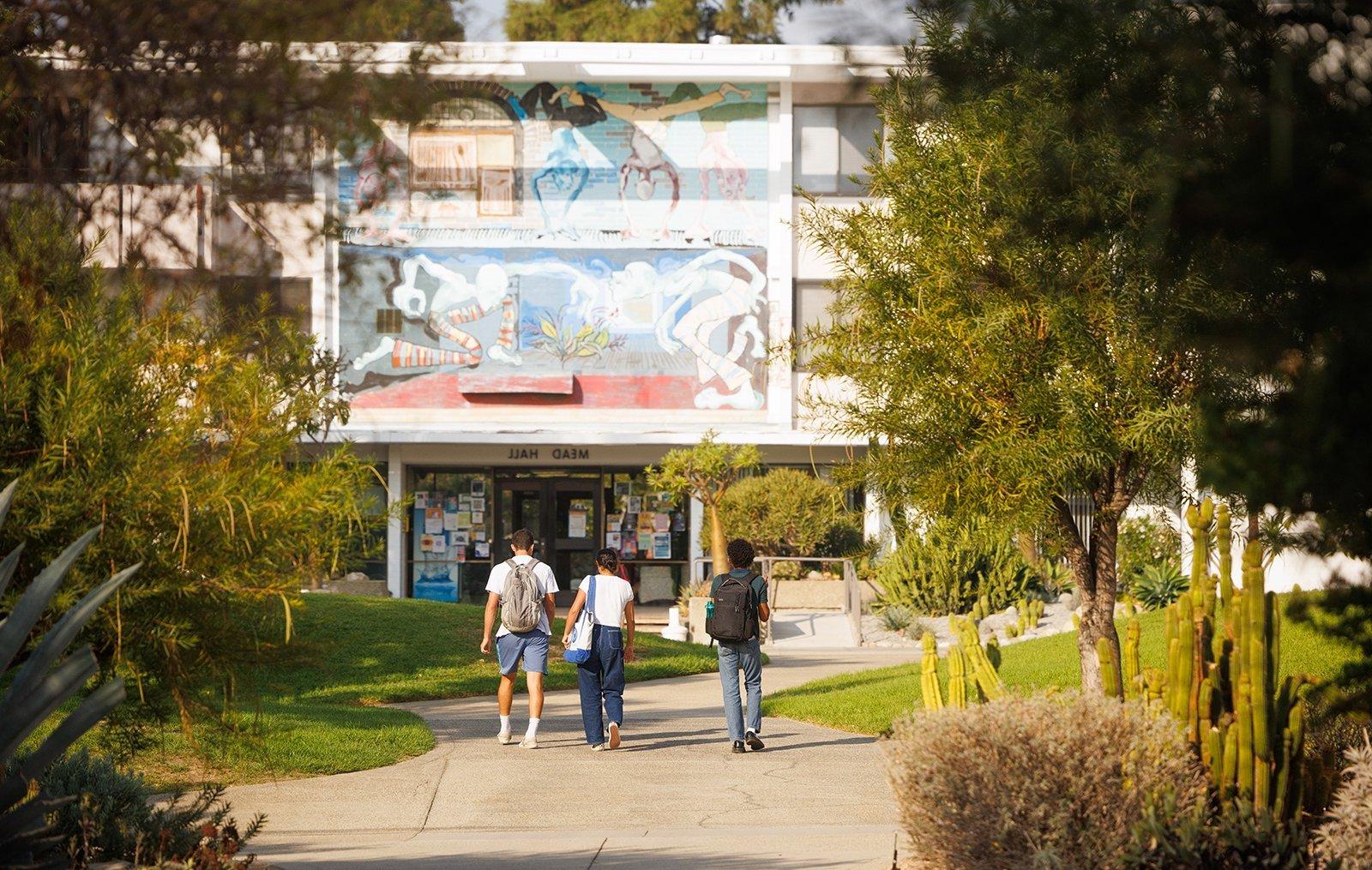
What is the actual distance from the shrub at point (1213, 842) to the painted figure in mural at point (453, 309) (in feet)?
92.8

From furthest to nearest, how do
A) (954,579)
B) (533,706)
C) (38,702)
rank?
(954,579)
(533,706)
(38,702)

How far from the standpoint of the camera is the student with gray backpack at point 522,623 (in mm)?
12547

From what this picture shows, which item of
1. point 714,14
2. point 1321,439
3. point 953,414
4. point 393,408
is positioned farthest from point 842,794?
point 714,14

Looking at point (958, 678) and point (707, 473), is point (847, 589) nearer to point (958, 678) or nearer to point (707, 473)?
point (707, 473)

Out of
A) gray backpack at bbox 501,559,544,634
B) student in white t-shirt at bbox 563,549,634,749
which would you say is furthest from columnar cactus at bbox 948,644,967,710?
gray backpack at bbox 501,559,544,634

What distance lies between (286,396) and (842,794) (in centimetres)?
497

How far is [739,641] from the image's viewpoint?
1254cm

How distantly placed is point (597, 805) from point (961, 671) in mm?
3007

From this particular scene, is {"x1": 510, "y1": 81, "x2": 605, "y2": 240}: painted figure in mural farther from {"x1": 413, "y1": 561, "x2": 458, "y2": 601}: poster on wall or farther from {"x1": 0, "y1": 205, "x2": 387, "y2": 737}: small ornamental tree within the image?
{"x1": 0, "y1": 205, "x2": 387, "y2": 737}: small ornamental tree

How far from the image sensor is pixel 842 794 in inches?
402

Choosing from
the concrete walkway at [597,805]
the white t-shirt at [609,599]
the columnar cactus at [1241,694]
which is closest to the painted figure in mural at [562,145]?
the concrete walkway at [597,805]

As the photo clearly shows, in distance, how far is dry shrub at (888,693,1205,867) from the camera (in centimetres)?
620

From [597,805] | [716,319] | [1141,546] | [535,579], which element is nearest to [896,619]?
[1141,546]

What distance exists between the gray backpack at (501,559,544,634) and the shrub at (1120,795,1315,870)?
704 centimetres
